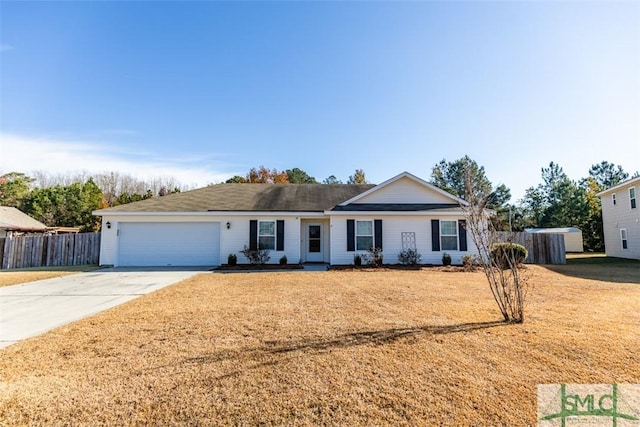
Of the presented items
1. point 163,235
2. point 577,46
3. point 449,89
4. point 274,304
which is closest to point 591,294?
point 577,46

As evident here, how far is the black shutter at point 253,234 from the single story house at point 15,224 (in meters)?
20.3

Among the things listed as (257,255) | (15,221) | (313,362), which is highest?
(15,221)

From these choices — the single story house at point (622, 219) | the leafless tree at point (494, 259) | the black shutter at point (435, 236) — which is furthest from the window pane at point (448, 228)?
the single story house at point (622, 219)

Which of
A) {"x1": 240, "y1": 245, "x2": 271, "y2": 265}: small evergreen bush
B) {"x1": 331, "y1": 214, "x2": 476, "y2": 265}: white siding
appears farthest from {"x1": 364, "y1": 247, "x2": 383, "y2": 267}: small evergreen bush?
{"x1": 240, "y1": 245, "x2": 271, "y2": 265}: small evergreen bush

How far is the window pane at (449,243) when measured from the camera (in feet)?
49.9

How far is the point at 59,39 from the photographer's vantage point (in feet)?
32.3

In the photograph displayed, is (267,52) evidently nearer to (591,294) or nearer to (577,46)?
(577,46)

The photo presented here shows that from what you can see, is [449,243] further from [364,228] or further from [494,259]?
[494,259]

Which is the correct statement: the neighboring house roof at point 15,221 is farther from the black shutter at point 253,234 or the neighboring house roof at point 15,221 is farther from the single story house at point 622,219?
the single story house at point 622,219

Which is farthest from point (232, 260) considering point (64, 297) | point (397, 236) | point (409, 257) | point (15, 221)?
point (15, 221)

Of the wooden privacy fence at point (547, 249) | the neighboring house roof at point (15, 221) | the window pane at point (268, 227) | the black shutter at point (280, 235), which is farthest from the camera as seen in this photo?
the neighboring house roof at point (15, 221)

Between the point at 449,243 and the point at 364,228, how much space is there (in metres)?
4.38

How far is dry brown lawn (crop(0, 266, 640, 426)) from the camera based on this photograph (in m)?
2.81

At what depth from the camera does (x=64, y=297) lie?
8.03 metres
